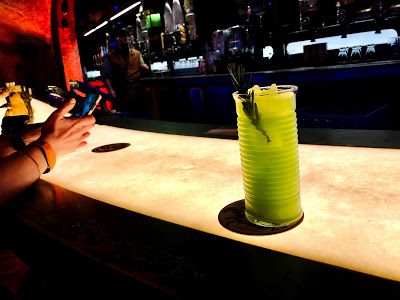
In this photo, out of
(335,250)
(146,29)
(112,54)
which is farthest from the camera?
(146,29)

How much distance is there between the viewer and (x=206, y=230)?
73cm

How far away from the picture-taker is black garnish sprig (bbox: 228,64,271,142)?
0.66m

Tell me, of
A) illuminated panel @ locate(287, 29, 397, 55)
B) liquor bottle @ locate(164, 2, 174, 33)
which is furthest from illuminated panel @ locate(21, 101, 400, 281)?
liquor bottle @ locate(164, 2, 174, 33)

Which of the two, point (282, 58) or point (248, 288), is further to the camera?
point (282, 58)

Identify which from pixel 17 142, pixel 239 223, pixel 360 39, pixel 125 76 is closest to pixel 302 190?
pixel 239 223

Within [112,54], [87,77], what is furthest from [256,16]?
[87,77]

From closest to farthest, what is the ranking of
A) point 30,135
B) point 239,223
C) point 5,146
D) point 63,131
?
point 239,223
point 63,131
point 5,146
point 30,135

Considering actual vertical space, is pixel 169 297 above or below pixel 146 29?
below

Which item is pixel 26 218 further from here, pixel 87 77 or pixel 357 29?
pixel 87 77

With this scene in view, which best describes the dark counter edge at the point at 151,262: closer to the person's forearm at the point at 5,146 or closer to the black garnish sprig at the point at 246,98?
the black garnish sprig at the point at 246,98

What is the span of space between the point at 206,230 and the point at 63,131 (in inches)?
33.3

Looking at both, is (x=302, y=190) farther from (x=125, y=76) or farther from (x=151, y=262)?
(x=125, y=76)

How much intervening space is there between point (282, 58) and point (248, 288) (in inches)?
166

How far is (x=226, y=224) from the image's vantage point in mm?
741
